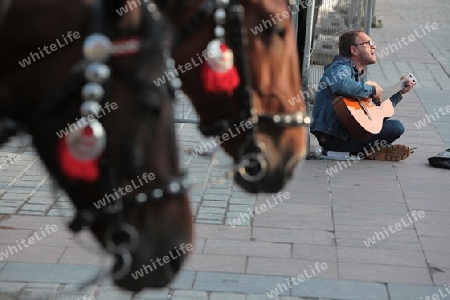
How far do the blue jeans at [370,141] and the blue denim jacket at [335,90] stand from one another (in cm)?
8

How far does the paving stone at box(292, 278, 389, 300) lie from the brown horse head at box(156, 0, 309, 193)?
6.11ft

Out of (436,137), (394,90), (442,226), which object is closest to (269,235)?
(442,226)

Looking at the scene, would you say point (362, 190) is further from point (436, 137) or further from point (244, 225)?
point (436, 137)

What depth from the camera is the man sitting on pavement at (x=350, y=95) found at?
7.10m

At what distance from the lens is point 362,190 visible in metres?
6.52

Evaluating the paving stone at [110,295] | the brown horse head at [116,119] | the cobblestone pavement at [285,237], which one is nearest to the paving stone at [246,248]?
the cobblestone pavement at [285,237]

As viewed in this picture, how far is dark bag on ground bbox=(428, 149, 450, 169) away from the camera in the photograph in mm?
7113

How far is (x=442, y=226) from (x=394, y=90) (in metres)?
2.03

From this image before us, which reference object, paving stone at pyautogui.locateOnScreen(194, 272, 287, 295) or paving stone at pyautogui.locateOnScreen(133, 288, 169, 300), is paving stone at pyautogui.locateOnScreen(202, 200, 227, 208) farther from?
paving stone at pyautogui.locateOnScreen(133, 288, 169, 300)

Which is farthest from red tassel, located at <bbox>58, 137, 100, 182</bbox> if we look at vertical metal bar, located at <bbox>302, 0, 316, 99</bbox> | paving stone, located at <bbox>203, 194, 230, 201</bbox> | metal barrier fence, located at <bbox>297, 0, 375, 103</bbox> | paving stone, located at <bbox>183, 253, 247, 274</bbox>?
metal barrier fence, located at <bbox>297, 0, 375, 103</bbox>

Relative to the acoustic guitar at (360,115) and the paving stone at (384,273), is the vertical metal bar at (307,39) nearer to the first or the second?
the acoustic guitar at (360,115)

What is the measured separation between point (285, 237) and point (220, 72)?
3.03 m

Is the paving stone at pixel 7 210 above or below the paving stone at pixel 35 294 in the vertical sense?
below

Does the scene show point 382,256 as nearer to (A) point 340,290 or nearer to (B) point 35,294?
(A) point 340,290
